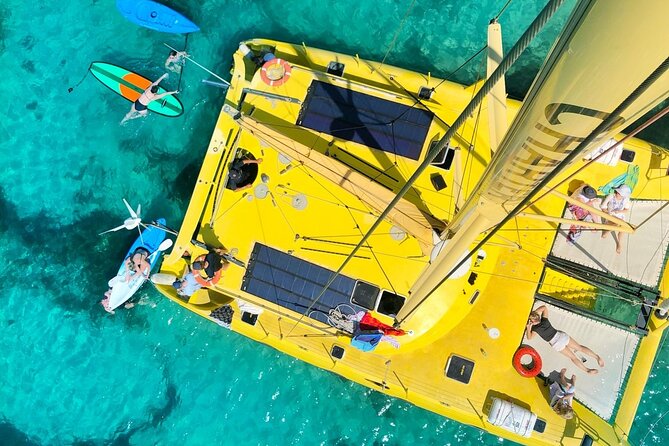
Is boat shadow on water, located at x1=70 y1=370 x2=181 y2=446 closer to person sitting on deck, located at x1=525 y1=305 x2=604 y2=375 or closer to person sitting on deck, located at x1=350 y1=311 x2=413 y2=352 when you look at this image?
person sitting on deck, located at x1=350 y1=311 x2=413 y2=352

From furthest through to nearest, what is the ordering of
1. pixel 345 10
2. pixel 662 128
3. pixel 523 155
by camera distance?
pixel 345 10 < pixel 662 128 < pixel 523 155

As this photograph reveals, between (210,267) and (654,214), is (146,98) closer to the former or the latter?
(210,267)

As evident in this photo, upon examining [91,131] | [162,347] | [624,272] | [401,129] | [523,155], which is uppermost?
[523,155]

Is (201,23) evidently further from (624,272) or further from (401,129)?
Result: (624,272)

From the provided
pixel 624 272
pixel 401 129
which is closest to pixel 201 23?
pixel 401 129

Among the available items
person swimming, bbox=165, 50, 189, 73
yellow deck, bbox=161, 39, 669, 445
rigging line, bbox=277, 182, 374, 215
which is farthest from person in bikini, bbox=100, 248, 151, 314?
person swimming, bbox=165, 50, 189, 73

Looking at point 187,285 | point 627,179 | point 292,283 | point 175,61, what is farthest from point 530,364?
point 175,61
